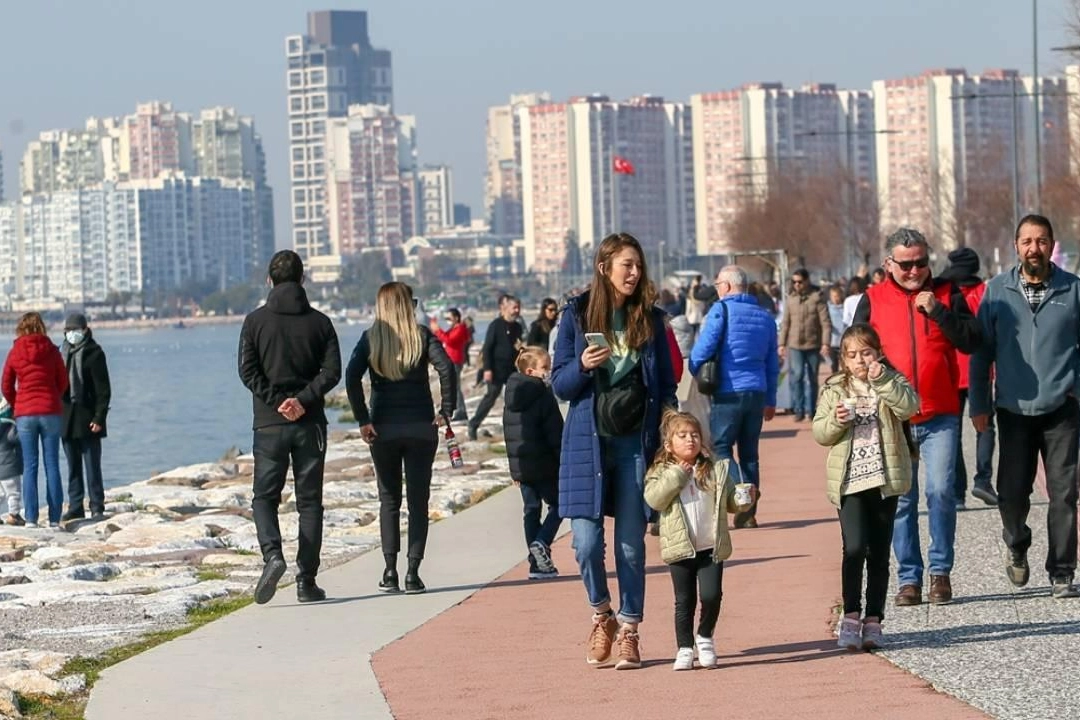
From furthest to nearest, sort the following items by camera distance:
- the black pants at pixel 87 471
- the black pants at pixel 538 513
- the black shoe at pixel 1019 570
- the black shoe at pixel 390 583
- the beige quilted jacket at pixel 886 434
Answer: the black pants at pixel 87 471 < the black pants at pixel 538 513 < the black shoe at pixel 390 583 < the black shoe at pixel 1019 570 < the beige quilted jacket at pixel 886 434

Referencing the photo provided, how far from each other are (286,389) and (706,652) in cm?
361

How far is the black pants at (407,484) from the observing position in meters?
12.2

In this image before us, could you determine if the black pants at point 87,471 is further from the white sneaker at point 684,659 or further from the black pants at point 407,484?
the white sneaker at point 684,659

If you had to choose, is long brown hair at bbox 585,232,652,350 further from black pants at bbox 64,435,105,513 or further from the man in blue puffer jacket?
black pants at bbox 64,435,105,513

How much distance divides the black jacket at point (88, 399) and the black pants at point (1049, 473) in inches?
405

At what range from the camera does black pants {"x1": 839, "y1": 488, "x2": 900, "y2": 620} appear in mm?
9320

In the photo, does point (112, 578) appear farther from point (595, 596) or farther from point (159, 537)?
point (595, 596)

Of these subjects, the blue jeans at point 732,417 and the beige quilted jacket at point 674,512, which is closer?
the beige quilted jacket at point 674,512

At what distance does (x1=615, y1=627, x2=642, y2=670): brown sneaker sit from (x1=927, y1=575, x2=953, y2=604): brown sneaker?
202 centimetres

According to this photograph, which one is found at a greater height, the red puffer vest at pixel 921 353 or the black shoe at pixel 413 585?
the red puffer vest at pixel 921 353

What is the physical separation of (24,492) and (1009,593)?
11.9 metres

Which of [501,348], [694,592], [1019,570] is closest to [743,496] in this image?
[694,592]

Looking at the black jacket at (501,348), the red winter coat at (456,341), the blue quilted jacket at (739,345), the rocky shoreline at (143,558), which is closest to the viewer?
the rocky shoreline at (143,558)

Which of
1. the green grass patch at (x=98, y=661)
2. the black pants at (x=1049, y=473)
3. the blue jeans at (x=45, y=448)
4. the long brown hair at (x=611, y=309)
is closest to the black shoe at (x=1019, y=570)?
the black pants at (x=1049, y=473)
